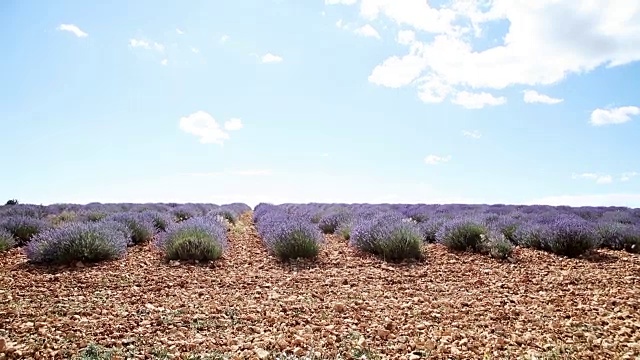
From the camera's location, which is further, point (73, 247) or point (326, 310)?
point (73, 247)

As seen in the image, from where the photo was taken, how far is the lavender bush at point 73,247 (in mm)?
7148

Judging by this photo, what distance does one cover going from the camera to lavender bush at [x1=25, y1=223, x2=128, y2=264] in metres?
7.15

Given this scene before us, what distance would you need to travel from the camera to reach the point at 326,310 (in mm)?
4824

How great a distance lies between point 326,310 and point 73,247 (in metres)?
4.43

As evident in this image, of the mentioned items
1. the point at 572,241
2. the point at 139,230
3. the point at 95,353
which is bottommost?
the point at 95,353

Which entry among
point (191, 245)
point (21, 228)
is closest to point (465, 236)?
point (191, 245)

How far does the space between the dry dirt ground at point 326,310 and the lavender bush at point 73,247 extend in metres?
0.32

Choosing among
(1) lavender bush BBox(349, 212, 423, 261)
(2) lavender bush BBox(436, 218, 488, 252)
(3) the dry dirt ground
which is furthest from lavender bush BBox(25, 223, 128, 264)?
(2) lavender bush BBox(436, 218, 488, 252)

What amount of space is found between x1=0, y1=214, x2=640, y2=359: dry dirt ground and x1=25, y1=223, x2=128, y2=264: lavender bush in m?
0.32

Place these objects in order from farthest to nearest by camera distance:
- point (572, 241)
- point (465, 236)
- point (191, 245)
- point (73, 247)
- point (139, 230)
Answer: point (139, 230), point (465, 236), point (572, 241), point (191, 245), point (73, 247)

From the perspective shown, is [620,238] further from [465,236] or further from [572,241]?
[465,236]

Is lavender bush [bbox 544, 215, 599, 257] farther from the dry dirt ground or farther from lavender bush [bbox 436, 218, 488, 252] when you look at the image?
lavender bush [bbox 436, 218, 488, 252]

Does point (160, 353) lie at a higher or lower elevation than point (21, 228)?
lower

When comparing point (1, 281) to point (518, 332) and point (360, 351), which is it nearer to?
point (360, 351)
